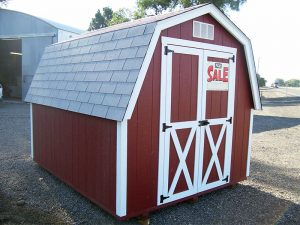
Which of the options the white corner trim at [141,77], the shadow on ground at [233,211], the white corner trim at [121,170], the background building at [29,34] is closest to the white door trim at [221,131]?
the shadow on ground at [233,211]

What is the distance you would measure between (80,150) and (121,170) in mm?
1290

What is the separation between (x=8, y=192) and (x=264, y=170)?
5724 mm

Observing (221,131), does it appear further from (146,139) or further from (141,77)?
(141,77)

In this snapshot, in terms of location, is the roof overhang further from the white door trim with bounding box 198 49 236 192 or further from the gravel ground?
the gravel ground

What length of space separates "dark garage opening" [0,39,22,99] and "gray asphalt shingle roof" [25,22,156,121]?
1902cm

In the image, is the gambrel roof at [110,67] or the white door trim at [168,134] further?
the white door trim at [168,134]

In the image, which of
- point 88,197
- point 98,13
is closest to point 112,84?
point 88,197

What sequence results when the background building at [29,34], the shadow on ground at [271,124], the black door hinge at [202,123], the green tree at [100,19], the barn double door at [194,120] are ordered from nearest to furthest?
1. the barn double door at [194,120]
2. the black door hinge at [202,123]
3. the shadow on ground at [271,124]
4. the background building at [29,34]
5. the green tree at [100,19]

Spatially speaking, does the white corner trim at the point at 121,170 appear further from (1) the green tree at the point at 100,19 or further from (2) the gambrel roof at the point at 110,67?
(1) the green tree at the point at 100,19

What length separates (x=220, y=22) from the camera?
5.16 metres

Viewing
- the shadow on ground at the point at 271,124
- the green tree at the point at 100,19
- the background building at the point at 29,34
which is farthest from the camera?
the green tree at the point at 100,19

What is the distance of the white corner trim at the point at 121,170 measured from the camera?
4074 mm

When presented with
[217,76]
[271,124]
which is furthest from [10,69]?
[217,76]

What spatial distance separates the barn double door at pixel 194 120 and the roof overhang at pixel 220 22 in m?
0.34
